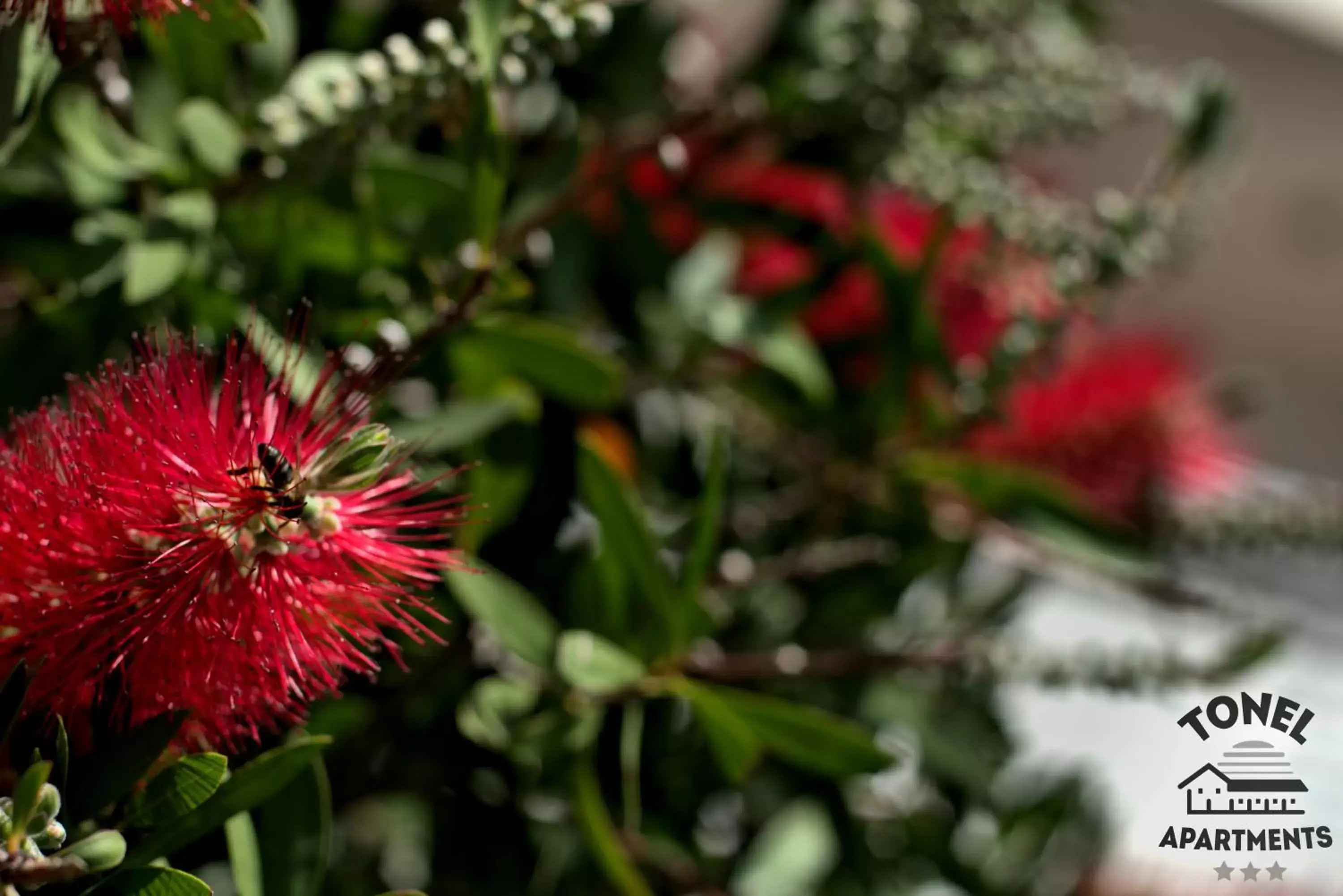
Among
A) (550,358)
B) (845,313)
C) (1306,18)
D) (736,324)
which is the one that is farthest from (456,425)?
(1306,18)

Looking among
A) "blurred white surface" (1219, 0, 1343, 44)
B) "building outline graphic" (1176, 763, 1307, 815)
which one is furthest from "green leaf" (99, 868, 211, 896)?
"blurred white surface" (1219, 0, 1343, 44)

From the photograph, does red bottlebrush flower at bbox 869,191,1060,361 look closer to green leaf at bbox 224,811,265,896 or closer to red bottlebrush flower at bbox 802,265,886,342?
red bottlebrush flower at bbox 802,265,886,342

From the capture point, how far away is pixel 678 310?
430mm

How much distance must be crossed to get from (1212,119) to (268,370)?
1.06ft

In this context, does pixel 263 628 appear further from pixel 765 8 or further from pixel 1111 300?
pixel 765 8

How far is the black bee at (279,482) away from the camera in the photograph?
0.60 ft

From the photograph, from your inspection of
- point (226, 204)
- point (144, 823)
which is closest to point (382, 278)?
point (226, 204)

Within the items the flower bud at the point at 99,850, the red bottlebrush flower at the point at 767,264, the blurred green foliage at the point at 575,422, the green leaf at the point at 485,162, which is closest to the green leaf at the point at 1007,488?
the blurred green foliage at the point at 575,422

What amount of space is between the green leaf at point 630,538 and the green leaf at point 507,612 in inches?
1.0

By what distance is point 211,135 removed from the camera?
0.30 metres

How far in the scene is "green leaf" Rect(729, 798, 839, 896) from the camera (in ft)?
1.34

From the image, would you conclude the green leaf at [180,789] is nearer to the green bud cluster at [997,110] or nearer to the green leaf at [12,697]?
the green leaf at [12,697]

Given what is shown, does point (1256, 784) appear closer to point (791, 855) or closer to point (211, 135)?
point (791, 855)

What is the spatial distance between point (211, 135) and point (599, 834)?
20 centimetres
